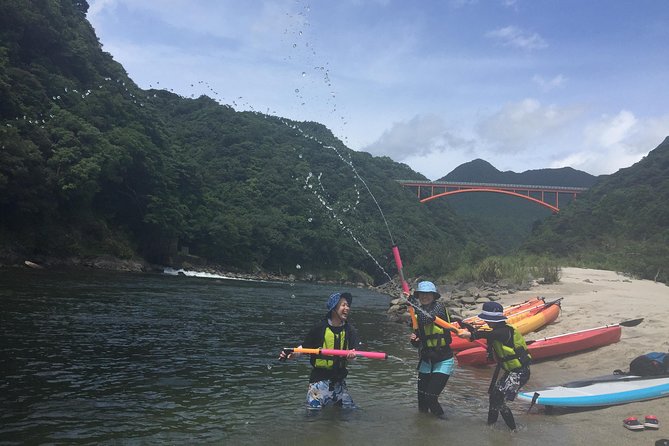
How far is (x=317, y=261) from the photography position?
6625cm

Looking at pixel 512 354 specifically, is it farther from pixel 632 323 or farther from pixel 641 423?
pixel 632 323

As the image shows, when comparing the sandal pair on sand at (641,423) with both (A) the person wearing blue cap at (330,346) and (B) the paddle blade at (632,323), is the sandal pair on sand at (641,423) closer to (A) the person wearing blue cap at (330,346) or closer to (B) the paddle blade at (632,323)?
(A) the person wearing blue cap at (330,346)

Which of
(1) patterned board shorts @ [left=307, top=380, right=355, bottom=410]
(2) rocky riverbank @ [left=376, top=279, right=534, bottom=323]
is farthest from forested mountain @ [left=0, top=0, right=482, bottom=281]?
(1) patterned board shorts @ [left=307, top=380, right=355, bottom=410]

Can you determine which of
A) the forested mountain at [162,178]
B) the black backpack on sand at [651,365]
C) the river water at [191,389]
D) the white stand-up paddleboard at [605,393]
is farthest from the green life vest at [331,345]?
the forested mountain at [162,178]

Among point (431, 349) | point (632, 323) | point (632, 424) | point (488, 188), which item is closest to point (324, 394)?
point (431, 349)

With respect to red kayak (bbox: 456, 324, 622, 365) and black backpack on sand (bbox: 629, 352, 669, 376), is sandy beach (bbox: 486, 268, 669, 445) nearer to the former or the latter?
red kayak (bbox: 456, 324, 622, 365)

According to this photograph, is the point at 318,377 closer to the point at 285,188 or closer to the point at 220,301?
the point at 220,301

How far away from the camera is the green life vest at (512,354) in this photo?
5.92 m

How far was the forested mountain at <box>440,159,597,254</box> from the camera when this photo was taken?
380 ft

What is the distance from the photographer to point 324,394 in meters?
6.42

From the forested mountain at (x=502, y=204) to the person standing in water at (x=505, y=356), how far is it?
328 ft

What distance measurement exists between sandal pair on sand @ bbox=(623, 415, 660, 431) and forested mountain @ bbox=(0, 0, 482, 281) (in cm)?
1089

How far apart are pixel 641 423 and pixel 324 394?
3.99m

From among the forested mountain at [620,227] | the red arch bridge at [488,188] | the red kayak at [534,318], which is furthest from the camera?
the red arch bridge at [488,188]
